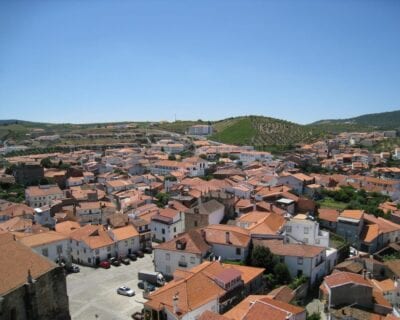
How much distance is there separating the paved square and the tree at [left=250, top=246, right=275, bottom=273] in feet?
34.4

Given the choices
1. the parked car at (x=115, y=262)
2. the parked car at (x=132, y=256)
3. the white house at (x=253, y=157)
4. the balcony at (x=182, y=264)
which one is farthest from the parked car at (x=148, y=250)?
the white house at (x=253, y=157)

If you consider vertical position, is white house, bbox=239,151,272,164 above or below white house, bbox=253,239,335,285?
above

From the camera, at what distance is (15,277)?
19.9 meters

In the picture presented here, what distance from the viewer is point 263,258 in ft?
115

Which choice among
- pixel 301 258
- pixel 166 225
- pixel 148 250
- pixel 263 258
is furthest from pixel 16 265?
pixel 166 225

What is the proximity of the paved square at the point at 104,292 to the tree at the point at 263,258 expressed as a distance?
1048 cm

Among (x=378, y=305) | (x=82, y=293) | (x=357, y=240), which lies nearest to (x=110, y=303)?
(x=82, y=293)

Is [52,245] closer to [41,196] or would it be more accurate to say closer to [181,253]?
[181,253]

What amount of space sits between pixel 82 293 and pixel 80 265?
27.2 ft

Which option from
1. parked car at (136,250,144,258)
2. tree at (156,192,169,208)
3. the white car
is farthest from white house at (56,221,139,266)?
tree at (156,192,169,208)

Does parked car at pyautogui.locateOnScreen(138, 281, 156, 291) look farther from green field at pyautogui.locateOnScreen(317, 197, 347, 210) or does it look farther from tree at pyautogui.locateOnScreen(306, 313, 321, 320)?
green field at pyautogui.locateOnScreen(317, 197, 347, 210)

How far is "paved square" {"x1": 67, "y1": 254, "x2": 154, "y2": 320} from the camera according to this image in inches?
1152

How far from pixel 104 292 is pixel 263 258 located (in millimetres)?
14258

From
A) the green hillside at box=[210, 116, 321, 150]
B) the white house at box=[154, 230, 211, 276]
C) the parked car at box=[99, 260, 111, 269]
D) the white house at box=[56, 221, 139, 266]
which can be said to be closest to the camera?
the white house at box=[154, 230, 211, 276]
